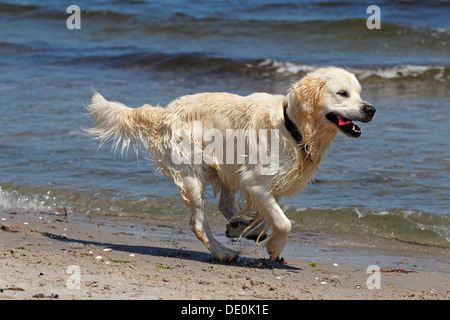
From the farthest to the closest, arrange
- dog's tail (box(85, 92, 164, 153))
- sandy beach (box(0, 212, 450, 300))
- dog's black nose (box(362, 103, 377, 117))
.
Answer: dog's tail (box(85, 92, 164, 153)), dog's black nose (box(362, 103, 377, 117)), sandy beach (box(0, 212, 450, 300))

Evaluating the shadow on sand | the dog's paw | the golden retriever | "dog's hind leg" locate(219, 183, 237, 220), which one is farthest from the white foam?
the dog's paw

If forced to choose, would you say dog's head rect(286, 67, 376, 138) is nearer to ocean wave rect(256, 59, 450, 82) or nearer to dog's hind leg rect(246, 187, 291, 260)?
dog's hind leg rect(246, 187, 291, 260)

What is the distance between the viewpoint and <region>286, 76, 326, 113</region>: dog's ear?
551cm

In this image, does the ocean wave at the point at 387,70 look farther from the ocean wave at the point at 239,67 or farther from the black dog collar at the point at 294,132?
the black dog collar at the point at 294,132

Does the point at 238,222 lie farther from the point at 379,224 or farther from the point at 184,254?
the point at 379,224

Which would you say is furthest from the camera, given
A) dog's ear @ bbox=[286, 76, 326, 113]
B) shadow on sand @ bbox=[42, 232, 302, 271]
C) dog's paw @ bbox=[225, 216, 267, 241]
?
dog's paw @ bbox=[225, 216, 267, 241]

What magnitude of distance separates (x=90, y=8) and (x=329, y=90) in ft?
54.5

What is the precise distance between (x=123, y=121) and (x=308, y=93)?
1.81 m

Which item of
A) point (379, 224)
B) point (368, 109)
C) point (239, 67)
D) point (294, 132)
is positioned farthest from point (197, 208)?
point (239, 67)

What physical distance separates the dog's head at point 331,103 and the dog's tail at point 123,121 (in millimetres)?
1444

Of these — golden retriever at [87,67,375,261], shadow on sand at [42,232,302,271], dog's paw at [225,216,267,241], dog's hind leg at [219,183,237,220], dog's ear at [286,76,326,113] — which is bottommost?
shadow on sand at [42,232,302,271]

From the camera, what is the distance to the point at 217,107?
6027 millimetres

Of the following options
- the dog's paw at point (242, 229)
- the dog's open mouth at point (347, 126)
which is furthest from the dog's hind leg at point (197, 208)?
the dog's open mouth at point (347, 126)

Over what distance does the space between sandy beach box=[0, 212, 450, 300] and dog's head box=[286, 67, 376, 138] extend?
1.21 m
